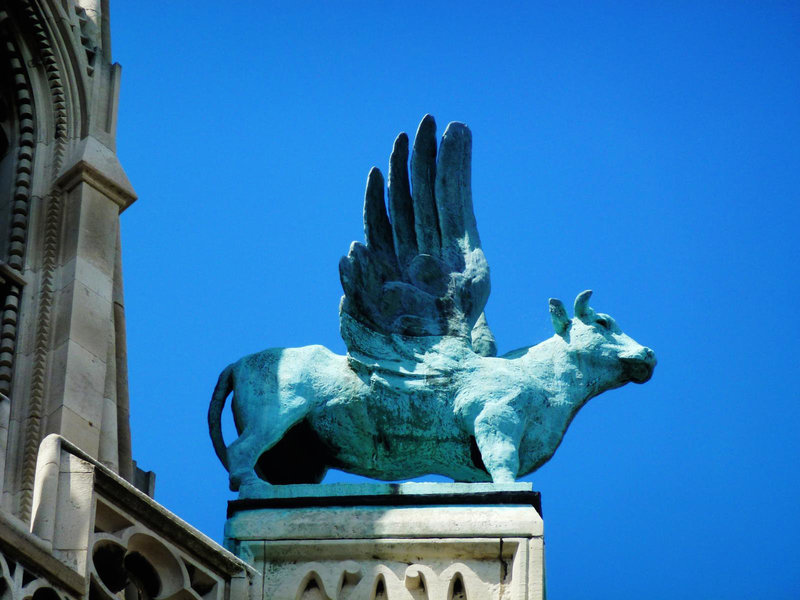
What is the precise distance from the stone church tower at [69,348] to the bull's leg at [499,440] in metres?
1.90

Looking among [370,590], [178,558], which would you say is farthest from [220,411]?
[178,558]

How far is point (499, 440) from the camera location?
20.2 meters

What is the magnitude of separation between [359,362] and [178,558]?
3469 mm

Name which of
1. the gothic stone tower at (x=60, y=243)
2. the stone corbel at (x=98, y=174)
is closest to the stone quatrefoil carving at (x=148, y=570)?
the gothic stone tower at (x=60, y=243)

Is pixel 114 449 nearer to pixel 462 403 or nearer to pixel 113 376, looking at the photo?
pixel 113 376

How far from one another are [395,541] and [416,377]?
56.1 inches

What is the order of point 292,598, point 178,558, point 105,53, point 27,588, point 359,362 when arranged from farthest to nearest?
point 105,53 < point 359,362 < point 292,598 < point 178,558 < point 27,588

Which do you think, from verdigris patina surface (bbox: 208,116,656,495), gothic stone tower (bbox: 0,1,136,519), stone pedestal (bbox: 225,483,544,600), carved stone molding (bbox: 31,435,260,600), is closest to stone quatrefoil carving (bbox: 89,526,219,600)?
carved stone molding (bbox: 31,435,260,600)

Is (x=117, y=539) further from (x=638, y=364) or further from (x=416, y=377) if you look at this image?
(x=638, y=364)

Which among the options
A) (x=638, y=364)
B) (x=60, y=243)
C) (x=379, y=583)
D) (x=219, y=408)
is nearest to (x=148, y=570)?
(x=379, y=583)

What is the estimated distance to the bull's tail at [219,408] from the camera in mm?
20812

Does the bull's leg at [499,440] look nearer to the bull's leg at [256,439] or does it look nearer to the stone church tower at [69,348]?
the bull's leg at [256,439]

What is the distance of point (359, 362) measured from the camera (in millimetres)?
20672

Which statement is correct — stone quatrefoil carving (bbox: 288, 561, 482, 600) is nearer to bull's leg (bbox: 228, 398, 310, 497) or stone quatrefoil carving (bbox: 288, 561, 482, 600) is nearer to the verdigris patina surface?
the verdigris patina surface
